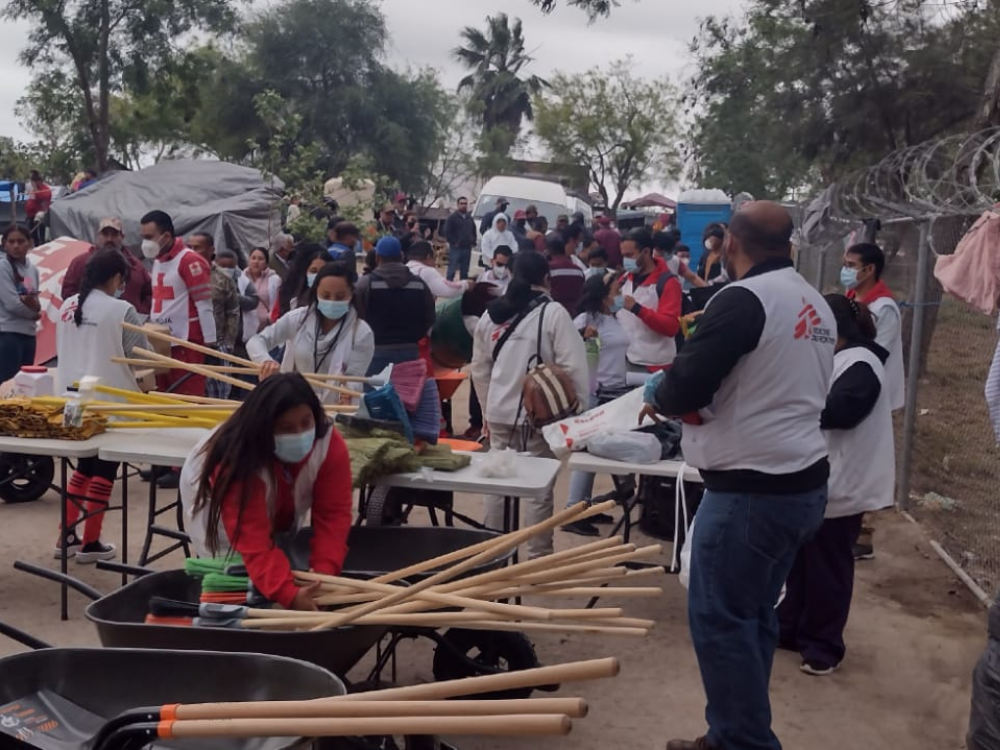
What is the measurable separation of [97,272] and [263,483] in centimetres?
313

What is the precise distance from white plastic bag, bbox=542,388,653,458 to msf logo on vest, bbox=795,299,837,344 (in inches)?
80.2

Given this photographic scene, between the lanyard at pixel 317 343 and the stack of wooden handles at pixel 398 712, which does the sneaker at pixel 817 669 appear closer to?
the lanyard at pixel 317 343

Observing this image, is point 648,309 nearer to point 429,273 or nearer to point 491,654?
point 429,273

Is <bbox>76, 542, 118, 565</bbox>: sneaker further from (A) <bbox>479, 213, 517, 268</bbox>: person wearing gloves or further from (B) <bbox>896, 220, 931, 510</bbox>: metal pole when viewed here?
(A) <bbox>479, 213, 517, 268</bbox>: person wearing gloves

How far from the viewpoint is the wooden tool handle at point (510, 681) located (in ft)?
8.39

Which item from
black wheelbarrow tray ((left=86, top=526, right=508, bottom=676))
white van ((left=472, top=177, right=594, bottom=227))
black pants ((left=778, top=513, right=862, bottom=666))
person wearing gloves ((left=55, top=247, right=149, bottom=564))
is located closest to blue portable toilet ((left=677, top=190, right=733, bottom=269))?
white van ((left=472, top=177, right=594, bottom=227))

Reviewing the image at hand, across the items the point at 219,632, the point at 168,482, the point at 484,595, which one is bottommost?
the point at 168,482

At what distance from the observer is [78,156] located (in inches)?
1184

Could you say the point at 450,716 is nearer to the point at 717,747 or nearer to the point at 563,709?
the point at 563,709

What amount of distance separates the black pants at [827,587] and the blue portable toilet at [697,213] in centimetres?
1941

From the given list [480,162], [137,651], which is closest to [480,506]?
[137,651]

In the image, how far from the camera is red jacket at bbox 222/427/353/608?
13.5 feet

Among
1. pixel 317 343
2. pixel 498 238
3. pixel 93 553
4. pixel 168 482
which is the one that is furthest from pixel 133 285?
pixel 498 238

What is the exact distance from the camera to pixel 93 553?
7.16 m
